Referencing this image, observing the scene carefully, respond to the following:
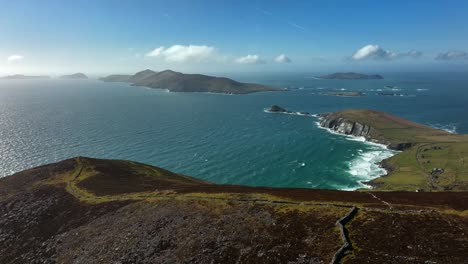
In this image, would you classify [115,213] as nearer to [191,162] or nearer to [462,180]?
[191,162]

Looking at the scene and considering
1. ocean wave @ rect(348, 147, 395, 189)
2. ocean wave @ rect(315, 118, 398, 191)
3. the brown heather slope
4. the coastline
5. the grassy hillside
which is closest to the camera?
the brown heather slope

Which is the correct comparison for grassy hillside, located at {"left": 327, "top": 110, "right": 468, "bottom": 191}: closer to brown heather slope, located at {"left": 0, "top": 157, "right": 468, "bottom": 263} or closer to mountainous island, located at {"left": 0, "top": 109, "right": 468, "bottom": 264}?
mountainous island, located at {"left": 0, "top": 109, "right": 468, "bottom": 264}

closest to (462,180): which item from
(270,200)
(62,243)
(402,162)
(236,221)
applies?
(402,162)

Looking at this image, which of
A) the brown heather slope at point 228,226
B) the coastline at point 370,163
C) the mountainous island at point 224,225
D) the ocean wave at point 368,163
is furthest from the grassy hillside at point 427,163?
the brown heather slope at point 228,226

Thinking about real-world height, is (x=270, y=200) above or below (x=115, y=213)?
above

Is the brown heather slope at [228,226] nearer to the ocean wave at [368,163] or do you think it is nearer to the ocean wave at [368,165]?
the ocean wave at [368,163]

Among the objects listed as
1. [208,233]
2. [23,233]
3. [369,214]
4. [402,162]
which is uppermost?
[369,214]

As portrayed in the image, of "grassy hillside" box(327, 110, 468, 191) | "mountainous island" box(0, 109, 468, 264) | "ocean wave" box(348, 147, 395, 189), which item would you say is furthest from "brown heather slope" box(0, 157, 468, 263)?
"ocean wave" box(348, 147, 395, 189)
